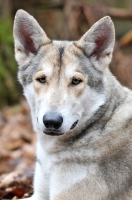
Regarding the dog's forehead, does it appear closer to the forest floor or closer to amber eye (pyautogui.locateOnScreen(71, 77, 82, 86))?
amber eye (pyautogui.locateOnScreen(71, 77, 82, 86))

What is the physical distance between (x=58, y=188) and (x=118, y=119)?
89 cm

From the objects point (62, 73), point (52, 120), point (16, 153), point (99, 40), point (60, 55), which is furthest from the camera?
point (16, 153)

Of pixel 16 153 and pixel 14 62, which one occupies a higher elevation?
pixel 16 153

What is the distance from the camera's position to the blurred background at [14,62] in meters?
8.34

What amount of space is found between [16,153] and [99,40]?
3672mm

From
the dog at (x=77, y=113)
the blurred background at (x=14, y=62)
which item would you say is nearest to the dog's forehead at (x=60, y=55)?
the dog at (x=77, y=113)

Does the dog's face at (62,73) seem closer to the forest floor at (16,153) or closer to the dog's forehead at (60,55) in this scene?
the dog's forehead at (60,55)

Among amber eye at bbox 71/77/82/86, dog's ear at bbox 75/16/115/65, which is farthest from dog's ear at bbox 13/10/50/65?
amber eye at bbox 71/77/82/86

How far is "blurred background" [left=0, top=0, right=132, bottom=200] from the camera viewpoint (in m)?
8.34

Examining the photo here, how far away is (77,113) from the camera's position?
4.62m

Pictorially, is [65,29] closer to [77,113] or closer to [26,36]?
[26,36]

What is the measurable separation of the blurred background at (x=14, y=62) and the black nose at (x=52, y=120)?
3.17 m

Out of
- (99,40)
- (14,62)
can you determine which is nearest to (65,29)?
(14,62)

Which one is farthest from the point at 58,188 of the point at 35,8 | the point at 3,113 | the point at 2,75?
the point at 35,8
